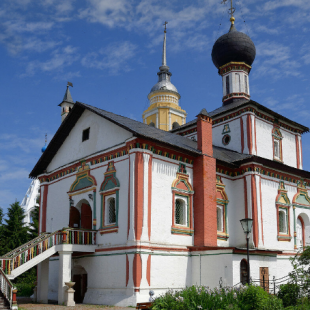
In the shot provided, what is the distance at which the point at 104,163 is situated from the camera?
17.5 m

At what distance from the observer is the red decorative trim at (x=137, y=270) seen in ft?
47.9

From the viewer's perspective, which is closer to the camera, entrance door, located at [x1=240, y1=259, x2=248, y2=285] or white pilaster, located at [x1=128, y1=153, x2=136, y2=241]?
white pilaster, located at [x1=128, y1=153, x2=136, y2=241]

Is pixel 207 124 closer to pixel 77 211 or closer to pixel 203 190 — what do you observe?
pixel 203 190

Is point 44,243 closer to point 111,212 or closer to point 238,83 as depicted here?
point 111,212

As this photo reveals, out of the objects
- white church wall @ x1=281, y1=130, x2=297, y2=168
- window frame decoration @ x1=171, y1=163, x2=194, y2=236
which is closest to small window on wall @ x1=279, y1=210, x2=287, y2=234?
white church wall @ x1=281, y1=130, x2=297, y2=168

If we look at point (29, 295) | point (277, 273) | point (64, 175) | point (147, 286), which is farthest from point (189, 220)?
point (29, 295)

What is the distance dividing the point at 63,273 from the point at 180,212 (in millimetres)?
4959

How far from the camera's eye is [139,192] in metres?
15.5

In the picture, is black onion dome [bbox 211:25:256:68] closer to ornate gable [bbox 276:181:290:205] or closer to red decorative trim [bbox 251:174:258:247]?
ornate gable [bbox 276:181:290:205]

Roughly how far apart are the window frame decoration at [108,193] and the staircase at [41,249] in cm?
62

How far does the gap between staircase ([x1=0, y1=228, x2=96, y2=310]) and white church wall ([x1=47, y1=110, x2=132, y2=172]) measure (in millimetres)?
3613

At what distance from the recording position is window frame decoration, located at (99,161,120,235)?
53.8ft

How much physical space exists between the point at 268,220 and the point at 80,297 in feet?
28.7

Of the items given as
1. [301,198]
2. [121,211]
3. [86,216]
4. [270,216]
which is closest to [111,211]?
[121,211]
